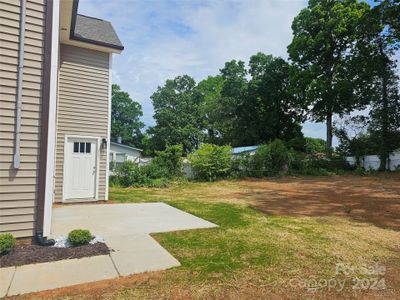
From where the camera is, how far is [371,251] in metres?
4.04

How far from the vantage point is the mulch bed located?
11.4ft

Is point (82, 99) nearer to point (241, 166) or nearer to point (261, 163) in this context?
point (241, 166)

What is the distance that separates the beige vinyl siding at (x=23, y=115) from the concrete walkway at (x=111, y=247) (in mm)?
706

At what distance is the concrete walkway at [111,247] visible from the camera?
3.03 m

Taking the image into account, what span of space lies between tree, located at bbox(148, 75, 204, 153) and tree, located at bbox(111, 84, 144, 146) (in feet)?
24.9

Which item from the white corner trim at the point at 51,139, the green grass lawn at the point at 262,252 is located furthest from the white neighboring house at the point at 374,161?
the white corner trim at the point at 51,139

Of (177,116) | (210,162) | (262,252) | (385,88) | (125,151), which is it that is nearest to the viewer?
(262,252)

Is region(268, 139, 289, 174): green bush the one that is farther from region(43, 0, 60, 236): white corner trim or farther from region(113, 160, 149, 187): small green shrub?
→ region(43, 0, 60, 236): white corner trim

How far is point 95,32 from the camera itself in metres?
8.62

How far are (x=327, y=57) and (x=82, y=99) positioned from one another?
2351cm

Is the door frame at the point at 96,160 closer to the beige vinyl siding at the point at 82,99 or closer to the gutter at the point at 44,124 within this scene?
the beige vinyl siding at the point at 82,99

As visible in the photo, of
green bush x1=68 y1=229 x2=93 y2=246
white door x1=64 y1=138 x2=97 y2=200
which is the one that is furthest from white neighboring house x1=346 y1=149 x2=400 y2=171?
green bush x1=68 y1=229 x2=93 y2=246

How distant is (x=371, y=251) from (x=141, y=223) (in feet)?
12.5

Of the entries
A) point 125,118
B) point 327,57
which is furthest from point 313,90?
point 125,118
